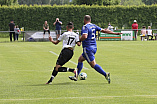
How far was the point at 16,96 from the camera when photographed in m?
9.01

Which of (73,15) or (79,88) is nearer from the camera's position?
(79,88)

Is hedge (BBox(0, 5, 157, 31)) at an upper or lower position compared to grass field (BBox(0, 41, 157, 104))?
upper

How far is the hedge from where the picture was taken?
173ft

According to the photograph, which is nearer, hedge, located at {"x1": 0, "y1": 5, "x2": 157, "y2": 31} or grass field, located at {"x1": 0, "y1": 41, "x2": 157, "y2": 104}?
grass field, located at {"x1": 0, "y1": 41, "x2": 157, "y2": 104}

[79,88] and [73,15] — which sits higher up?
[73,15]

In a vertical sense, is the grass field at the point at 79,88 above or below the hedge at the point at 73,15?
below

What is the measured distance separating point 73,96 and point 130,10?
1874 inches

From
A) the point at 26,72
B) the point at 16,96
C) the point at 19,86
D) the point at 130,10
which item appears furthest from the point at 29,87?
the point at 130,10

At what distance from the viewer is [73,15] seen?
5381cm

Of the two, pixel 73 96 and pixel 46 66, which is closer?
pixel 73 96

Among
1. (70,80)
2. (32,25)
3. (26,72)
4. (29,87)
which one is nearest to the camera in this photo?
(29,87)

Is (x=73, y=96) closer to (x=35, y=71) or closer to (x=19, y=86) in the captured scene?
(x=19, y=86)

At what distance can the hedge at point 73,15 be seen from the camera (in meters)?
52.7

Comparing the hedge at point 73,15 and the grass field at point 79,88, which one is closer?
the grass field at point 79,88
